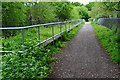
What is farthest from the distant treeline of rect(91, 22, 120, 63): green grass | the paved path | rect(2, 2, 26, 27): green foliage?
the paved path

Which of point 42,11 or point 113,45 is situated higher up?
point 42,11

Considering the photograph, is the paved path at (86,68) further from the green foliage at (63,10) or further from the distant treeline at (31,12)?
the green foliage at (63,10)

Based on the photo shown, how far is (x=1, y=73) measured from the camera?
3.61 metres

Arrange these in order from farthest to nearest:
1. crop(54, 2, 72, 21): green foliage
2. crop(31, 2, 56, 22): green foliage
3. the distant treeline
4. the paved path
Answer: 1. crop(54, 2, 72, 21): green foliage
2. crop(31, 2, 56, 22): green foliage
3. the distant treeline
4. the paved path

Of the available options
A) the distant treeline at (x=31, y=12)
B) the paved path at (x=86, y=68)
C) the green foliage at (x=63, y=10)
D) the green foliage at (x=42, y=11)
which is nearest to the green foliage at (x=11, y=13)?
the distant treeline at (x=31, y=12)

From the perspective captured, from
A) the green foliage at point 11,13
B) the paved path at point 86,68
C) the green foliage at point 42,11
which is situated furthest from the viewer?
the green foliage at point 42,11

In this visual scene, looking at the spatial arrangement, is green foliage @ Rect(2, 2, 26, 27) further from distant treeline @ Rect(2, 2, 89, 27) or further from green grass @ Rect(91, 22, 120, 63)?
green grass @ Rect(91, 22, 120, 63)

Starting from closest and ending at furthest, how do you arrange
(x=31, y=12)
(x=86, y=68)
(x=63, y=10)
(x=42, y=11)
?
(x=86, y=68) → (x=42, y=11) → (x=31, y=12) → (x=63, y=10)

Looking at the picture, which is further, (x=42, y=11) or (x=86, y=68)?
(x=42, y=11)

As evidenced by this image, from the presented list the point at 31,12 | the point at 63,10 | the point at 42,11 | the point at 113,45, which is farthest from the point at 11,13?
the point at 63,10

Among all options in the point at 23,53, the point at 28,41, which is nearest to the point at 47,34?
the point at 28,41

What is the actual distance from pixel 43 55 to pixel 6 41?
137 cm

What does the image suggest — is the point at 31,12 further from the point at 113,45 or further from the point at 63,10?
the point at 113,45

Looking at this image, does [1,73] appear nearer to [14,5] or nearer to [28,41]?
[28,41]
